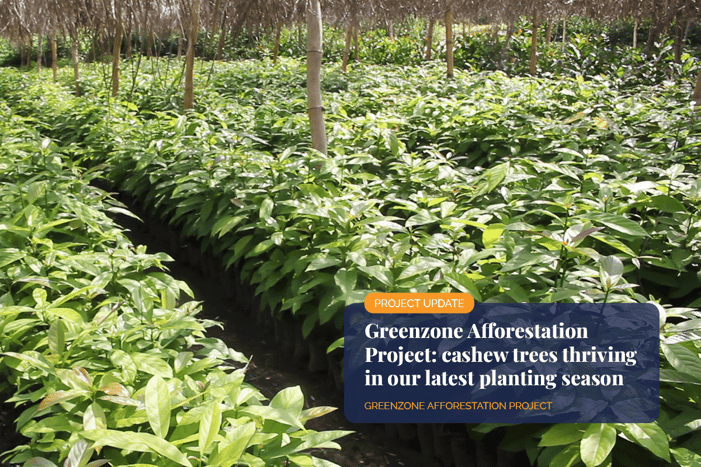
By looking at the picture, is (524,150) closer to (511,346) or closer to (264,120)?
(264,120)

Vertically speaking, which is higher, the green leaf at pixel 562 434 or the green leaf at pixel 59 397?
the green leaf at pixel 59 397

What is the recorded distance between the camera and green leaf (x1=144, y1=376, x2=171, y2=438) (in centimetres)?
116

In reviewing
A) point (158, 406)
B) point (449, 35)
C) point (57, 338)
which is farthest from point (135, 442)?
point (449, 35)

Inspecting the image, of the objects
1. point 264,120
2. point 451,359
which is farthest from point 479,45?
point 451,359

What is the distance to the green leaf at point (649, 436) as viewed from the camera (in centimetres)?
122

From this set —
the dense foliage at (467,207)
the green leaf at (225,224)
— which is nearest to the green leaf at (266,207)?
the dense foliage at (467,207)

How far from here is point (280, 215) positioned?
271 cm

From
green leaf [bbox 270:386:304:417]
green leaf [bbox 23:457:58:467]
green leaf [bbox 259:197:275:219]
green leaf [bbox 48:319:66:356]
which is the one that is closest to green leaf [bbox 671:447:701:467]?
green leaf [bbox 270:386:304:417]

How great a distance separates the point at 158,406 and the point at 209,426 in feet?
0.50

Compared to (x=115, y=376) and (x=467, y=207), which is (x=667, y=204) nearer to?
(x=467, y=207)

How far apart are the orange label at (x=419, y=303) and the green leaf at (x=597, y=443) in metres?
0.53

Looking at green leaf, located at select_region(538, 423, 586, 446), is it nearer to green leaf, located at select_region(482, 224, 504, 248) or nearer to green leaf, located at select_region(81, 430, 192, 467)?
green leaf, located at select_region(482, 224, 504, 248)

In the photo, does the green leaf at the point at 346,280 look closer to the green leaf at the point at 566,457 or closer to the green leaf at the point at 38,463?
the green leaf at the point at 566,457

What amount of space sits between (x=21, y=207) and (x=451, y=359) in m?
2.12
